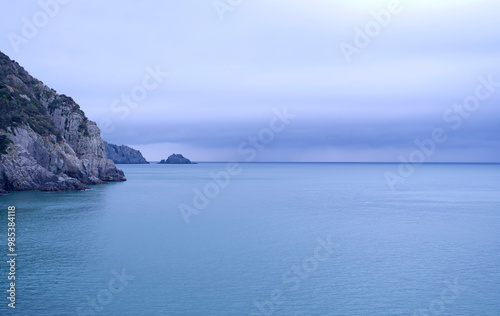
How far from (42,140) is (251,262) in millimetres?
60325

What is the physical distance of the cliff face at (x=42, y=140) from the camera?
227ft

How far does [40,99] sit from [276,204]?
6155 centimetres

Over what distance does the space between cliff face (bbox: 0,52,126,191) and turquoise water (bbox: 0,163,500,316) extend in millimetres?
13526

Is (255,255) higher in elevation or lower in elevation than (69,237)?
higher

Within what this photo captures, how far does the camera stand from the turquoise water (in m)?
22.9

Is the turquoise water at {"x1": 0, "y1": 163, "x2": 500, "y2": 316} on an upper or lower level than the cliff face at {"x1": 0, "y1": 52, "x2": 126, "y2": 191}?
lower

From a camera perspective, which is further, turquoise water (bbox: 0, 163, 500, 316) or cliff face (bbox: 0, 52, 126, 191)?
cliff face (bbox: 0, 52, 126, 191)

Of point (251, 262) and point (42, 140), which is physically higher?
point (42, 140)

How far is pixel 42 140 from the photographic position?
76.3 meters

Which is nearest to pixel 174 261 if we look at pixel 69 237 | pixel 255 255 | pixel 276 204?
pixel 255 255

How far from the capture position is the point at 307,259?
106 ft

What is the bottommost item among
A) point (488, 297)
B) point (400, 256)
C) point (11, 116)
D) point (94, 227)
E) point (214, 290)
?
point (214, 290)

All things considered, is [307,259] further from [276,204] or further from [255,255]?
[276,204]

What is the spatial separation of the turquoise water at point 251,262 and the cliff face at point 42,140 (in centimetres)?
1353
